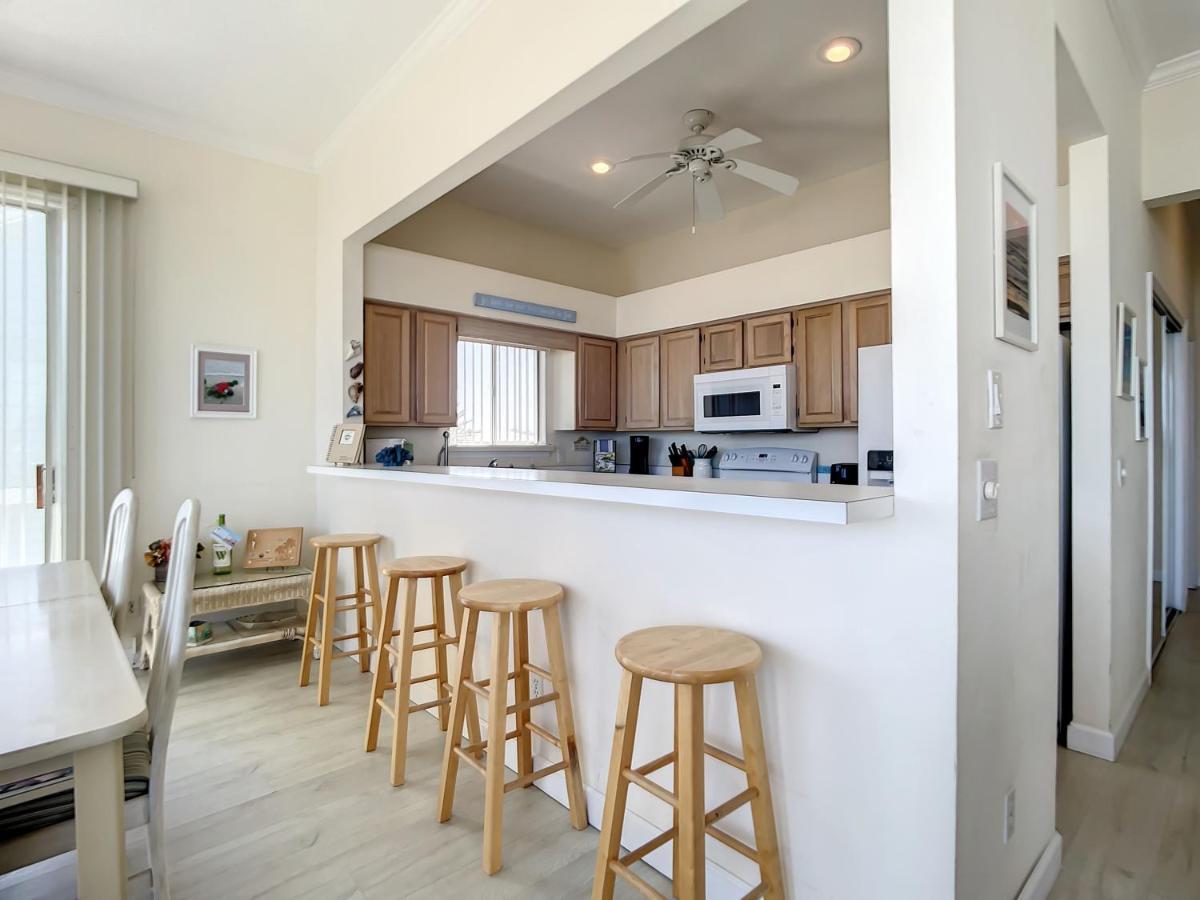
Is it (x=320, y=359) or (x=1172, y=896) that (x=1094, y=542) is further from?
(x=320, y=359)

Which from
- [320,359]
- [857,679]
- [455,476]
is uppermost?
[320,359]

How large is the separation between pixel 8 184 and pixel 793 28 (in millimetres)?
3666

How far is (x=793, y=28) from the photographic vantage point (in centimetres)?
251

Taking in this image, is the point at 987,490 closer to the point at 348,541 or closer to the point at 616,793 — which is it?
the point at 616,793

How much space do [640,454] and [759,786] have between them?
13.0 feet

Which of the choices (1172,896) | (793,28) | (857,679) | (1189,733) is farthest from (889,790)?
(793,28)

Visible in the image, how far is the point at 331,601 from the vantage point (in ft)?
8.93

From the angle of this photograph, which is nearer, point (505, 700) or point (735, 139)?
point (505, 700)

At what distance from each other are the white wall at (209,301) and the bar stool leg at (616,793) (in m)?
2.94

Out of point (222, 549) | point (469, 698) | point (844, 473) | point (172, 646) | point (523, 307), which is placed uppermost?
point (523, 307)

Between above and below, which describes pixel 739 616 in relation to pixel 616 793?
above

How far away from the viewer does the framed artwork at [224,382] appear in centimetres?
339

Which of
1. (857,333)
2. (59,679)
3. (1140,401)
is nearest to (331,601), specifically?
(59,679)

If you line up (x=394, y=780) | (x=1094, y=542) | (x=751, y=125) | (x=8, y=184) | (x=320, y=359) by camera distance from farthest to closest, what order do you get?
(x=320, y=359), (x=751, y=125), (x=8, y=184), (x=1094, y=542), (x=394, y=780)
